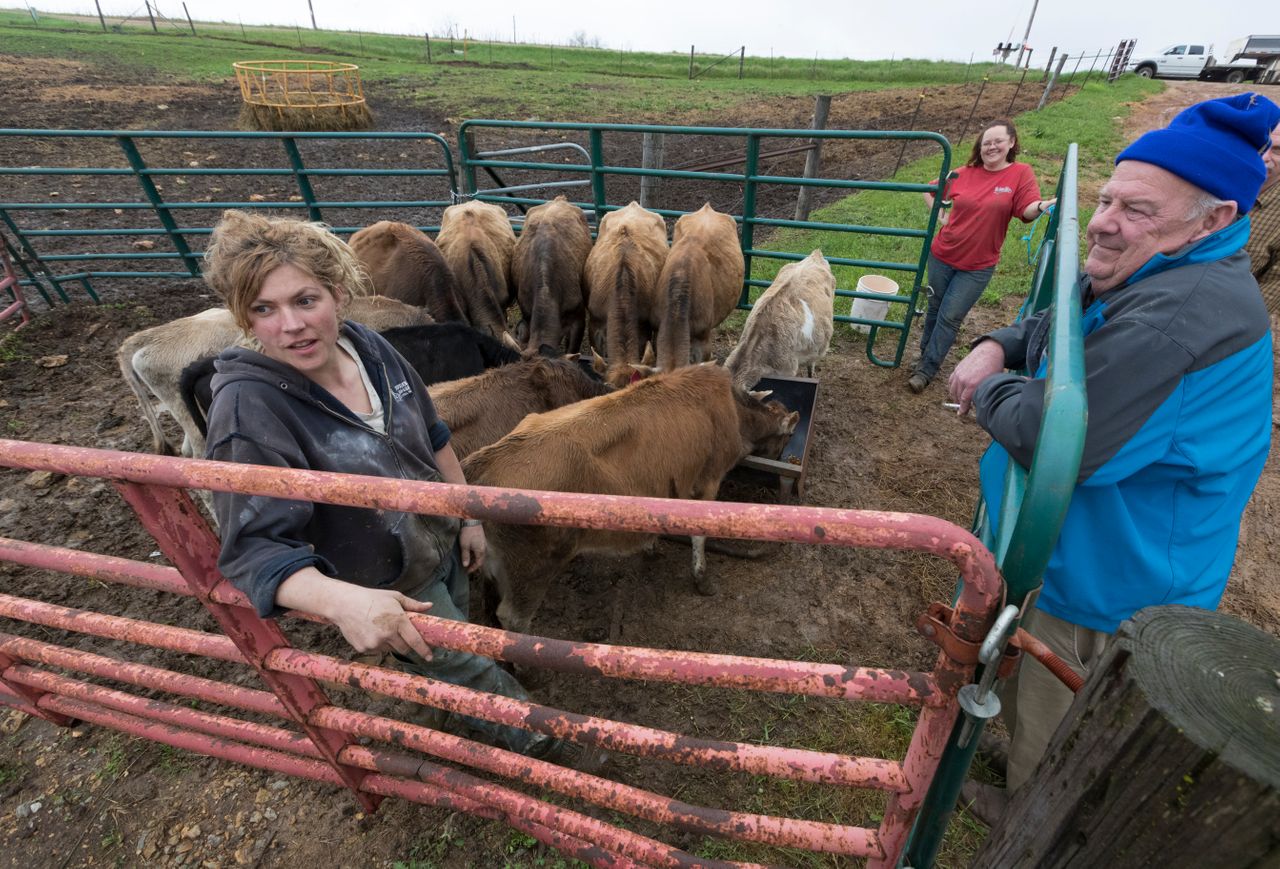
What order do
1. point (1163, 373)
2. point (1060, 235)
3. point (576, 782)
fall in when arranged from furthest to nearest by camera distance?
point (1060, 235) < point (576, 782) < point (1163, 373)

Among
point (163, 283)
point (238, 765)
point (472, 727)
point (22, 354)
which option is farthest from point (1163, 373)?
point (163, 283)

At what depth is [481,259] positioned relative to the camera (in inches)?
243

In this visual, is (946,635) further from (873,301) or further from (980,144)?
(873,301)

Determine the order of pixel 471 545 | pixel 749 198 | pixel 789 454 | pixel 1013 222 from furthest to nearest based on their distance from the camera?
1. pixel 1013 222
2. pixel 749 198
3. pixel 789 454
4. pixel 471 545

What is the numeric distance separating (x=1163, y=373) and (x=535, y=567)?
263 centimetres

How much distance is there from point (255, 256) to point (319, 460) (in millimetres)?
606

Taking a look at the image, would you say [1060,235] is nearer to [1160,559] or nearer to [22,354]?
[1160,559]

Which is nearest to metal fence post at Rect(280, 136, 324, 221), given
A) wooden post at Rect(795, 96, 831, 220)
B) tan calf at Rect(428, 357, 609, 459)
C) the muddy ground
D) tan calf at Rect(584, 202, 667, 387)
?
the muddy ground

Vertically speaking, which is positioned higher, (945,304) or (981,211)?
(981,211)

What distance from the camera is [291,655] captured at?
5.42ft

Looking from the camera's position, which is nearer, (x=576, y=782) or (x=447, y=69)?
(x=576, y=782)

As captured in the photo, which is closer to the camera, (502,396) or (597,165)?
(502,396)

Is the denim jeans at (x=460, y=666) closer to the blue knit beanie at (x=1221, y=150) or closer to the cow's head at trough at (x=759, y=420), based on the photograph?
→ the cow's head at trough at (x=759, y=420)

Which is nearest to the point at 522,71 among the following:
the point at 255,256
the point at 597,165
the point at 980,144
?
the point at 597,165
